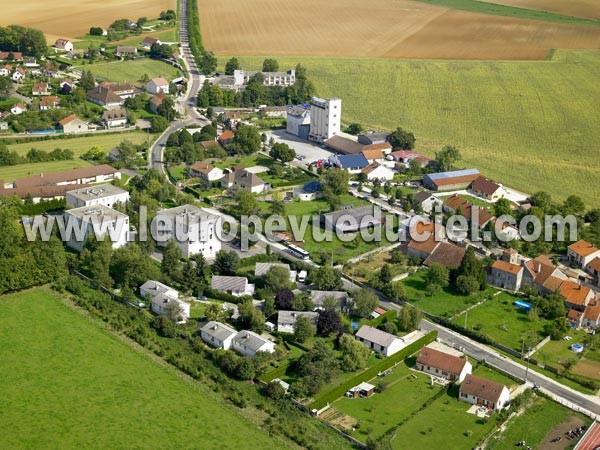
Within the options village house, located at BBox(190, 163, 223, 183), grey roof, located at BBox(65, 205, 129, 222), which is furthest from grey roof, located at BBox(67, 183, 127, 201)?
village house, located at BBox(190, 163, 223, 183)

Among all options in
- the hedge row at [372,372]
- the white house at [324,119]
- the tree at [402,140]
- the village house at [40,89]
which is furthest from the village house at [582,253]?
the village house at [40,89]

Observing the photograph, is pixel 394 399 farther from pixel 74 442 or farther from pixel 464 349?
pixel 74 442

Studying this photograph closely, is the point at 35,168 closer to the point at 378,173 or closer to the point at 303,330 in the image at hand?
the point at 378,173

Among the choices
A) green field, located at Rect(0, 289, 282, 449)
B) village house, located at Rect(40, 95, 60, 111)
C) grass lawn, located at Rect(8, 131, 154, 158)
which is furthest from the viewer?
village house, located at Rect(40, 95, 60, 111)

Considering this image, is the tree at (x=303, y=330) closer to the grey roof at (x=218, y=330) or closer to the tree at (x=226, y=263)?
the grey roof at (x=218, y=330)

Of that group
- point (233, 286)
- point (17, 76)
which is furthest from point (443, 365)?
point (17, 76)

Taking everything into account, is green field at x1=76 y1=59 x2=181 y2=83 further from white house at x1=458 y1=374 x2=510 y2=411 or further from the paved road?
A: white house at x1=458 y1=374 x2=510 y2=411
